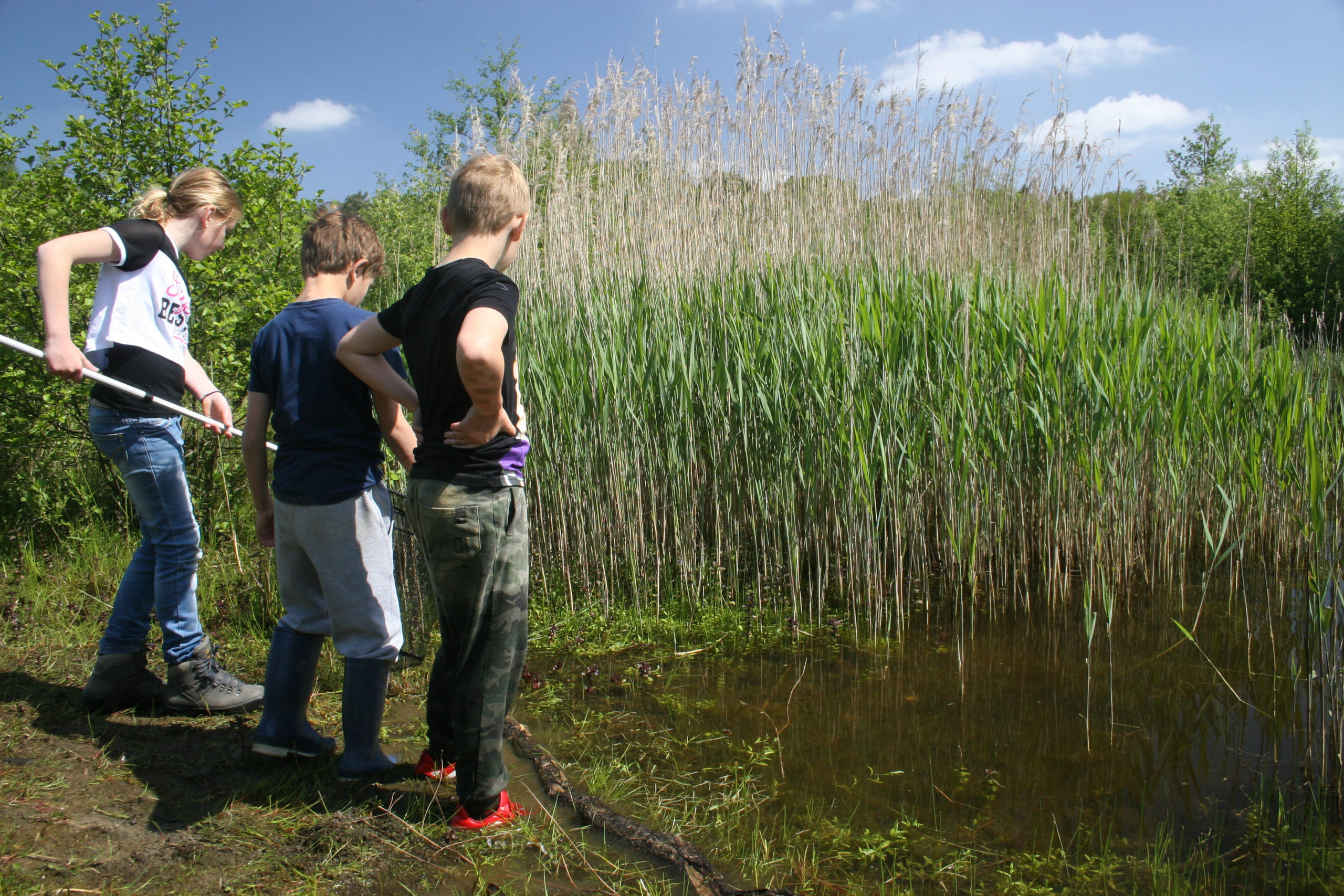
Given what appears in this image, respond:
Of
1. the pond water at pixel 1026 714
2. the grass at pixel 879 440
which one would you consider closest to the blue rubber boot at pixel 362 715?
the pond water at pixel 1026 714

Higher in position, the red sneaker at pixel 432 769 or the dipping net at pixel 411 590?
the dipping net at pixel 411 590

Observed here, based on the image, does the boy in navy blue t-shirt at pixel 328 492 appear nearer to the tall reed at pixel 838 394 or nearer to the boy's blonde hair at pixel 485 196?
the boy's blonde hair at pixel 485 196

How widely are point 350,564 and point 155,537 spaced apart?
959 millimetres

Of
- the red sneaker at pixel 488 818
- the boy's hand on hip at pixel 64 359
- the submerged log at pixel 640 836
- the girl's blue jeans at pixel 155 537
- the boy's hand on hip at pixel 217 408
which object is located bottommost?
the submerged log at pixel 640 836

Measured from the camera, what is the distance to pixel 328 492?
1.94 metres

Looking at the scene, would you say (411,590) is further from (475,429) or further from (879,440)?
(879,440)

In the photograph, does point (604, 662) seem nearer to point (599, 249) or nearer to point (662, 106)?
point (599, 249)

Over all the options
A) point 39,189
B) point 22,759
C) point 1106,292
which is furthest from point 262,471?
point 1106,292

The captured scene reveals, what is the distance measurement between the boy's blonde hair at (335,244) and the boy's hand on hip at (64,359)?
0.70 m

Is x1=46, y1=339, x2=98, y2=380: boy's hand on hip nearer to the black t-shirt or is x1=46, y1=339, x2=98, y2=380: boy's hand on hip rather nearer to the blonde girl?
the blonde girl

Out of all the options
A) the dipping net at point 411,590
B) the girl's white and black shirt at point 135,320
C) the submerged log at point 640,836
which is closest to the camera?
the submerged log at point 640,836

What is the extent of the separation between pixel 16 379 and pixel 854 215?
4457mm

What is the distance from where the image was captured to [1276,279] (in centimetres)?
1730

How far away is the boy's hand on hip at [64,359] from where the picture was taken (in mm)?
2137
